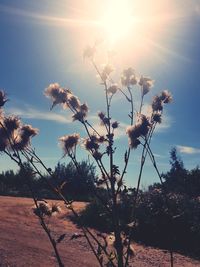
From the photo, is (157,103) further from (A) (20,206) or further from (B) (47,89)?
(A) (20,206)

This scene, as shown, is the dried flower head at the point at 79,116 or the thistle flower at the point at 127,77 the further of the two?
the thistle flower at the point at 127,77

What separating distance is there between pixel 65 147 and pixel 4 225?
796cm

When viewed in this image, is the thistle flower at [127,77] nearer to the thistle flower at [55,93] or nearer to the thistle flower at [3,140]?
the thistle flower at [55,93]

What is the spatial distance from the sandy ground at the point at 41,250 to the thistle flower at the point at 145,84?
4.63 m

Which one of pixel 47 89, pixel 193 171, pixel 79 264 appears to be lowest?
pixel 79 264

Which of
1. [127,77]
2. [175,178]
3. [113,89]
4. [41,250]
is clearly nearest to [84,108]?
[113,89]

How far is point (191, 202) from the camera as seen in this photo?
599 inches

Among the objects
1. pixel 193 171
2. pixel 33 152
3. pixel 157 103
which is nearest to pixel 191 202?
pixel 157 103

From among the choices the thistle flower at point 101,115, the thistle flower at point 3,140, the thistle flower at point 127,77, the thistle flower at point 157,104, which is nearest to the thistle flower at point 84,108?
the thistle flower at point 101,115

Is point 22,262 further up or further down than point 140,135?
further down

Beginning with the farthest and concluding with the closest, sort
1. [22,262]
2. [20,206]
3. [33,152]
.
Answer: [20,206]
[22,262]
[33,152]

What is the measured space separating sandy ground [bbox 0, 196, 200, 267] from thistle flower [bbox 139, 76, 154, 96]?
15.2ft

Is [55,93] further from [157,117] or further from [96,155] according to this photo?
[157,117]

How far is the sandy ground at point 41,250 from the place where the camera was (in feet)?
27.9
